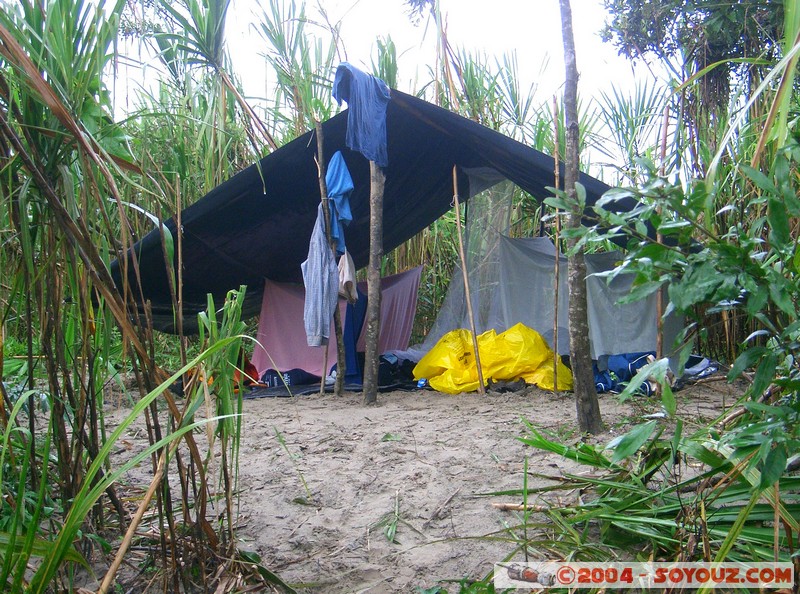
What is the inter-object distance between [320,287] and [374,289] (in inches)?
14.5

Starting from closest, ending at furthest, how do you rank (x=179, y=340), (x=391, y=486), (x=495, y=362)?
1. (x=179, y=340)
2. (x=391, y=486)
3. (x=495, y=362)

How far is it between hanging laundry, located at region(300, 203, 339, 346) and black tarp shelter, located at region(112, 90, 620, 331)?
46 cm

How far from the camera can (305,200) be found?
4930 millimetres

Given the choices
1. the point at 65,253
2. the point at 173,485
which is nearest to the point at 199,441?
the point at 173,485

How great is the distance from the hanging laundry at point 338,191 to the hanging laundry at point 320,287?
0.29 feet

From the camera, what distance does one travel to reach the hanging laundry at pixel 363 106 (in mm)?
4035

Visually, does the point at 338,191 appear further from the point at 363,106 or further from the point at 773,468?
the point at 773,468

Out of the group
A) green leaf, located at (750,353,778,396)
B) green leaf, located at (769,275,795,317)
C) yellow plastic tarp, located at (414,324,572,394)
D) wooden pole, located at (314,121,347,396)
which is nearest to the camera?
green leaf, located at (769,275,795,317)

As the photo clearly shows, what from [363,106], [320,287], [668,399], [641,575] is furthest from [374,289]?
[668,399]

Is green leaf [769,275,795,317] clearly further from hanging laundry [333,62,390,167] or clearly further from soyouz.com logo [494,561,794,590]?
hanging laundry [333,62,390,167]

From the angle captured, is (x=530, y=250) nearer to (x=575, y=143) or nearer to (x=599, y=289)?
(x=599, y=289)

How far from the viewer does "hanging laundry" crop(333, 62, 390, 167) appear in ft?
13.2

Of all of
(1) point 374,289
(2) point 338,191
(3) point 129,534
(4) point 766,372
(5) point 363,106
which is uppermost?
(5) point 363,106

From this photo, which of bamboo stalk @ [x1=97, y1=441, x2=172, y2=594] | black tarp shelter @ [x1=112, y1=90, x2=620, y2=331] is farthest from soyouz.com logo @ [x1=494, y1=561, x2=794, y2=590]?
black tarp shelter @ [x1=112, y1=90, x2=620, y2=331]
